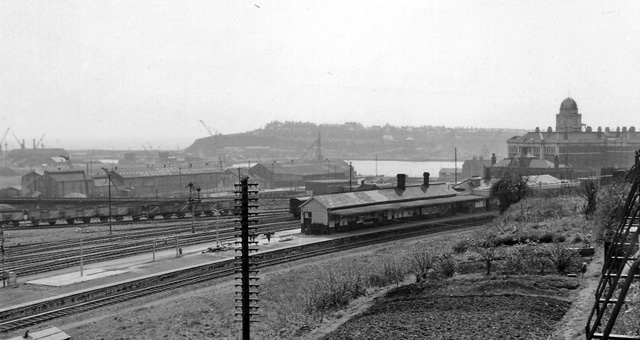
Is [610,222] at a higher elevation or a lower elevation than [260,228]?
higher

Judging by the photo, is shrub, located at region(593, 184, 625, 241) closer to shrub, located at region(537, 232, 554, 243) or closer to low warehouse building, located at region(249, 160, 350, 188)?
Result: shrub, located at region(537, 232, 554, 243)

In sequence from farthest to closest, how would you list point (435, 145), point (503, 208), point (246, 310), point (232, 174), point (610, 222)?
point (435, 145)
point (232, 174)
point (503, 208)
point (610, 222)
point (246, 310)

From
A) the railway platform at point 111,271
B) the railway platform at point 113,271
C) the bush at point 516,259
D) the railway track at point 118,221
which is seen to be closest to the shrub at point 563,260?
the bush at point 516,259

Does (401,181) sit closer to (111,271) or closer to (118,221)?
(118,221)

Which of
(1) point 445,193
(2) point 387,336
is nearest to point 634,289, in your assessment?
(2) point 387,336

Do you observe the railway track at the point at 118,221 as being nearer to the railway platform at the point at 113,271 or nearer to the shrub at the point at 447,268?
the railway platform at the point at 113,271

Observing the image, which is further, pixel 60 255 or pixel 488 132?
pixel 488 132

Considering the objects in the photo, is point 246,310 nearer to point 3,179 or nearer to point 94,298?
point 94,298

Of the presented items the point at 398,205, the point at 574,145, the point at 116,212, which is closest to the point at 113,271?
the point at 398,205
